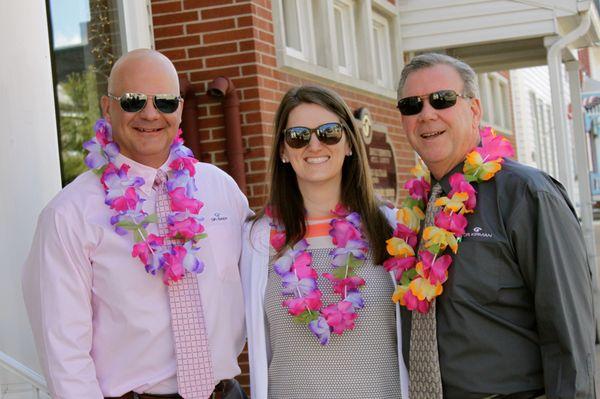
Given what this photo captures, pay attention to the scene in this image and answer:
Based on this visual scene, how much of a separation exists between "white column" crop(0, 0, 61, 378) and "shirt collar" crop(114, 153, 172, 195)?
1.75 feet

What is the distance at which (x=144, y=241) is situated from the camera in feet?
10.3

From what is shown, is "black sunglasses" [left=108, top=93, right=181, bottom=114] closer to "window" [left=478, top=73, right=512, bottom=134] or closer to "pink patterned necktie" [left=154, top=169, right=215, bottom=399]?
"pink patterned necktie" [left=154, top=169, right=215, bottom=399]

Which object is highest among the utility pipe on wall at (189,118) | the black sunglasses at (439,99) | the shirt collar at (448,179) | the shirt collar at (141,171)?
the utility pipe on wall at (189,118)

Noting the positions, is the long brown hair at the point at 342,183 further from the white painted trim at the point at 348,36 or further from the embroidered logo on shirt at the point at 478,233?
the white painted trim at the point at 348,36

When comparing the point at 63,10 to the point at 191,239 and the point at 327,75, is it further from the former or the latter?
the point at 191,239

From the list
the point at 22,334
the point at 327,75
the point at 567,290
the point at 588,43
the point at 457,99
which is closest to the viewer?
the point at 567,290

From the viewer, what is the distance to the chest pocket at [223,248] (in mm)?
3389

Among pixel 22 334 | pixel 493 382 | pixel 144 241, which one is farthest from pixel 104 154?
pixel 493 382

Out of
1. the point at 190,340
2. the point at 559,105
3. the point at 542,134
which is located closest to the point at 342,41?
the point at 559,105

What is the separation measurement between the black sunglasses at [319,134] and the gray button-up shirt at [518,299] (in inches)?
26.6

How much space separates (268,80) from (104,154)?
304cm

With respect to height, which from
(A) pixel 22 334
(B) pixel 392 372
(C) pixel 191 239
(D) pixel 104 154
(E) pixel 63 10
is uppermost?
(E) pixel 63 10

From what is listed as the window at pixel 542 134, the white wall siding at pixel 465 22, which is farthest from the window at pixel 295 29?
the window at pixel 542 134

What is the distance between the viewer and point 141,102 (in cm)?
325
